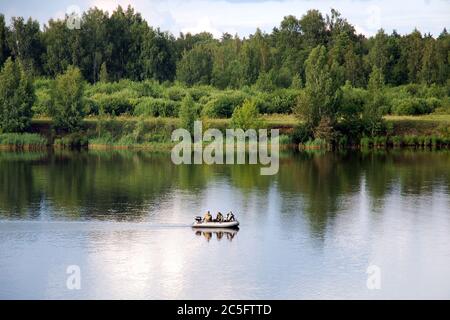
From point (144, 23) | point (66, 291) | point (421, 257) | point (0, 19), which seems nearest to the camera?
point (66, 291)

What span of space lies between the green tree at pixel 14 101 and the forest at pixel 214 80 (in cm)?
11

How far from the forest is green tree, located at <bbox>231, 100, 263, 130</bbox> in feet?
0.36

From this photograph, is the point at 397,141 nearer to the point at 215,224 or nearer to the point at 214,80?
the point at 214,80

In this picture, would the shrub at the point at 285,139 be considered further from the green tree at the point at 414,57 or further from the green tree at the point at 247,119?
the green tree at the point at 414,57

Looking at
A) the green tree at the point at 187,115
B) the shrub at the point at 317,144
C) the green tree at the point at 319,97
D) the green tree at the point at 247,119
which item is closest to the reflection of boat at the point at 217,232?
the green tree at the point at 247,119

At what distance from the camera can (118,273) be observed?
29359 mm

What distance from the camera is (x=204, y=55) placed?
10444 cm

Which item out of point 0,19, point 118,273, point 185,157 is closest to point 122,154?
point 185,157

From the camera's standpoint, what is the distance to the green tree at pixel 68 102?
7919cm

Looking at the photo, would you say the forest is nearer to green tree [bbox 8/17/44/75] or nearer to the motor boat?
green tree [bbox 8/17/44/75]

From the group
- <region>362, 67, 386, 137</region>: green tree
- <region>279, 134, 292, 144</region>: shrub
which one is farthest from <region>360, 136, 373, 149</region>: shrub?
<region>279, 134, 292, 144</region>: shrub
